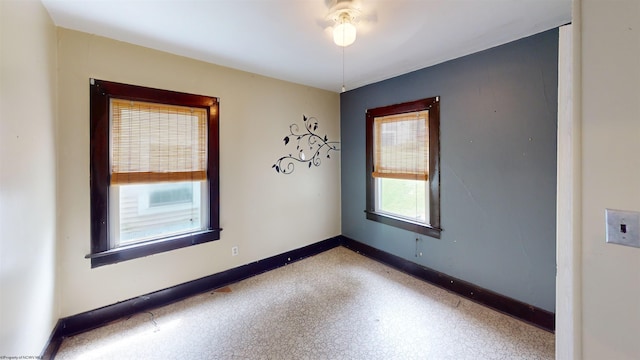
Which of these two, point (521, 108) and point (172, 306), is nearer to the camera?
point (521, 108)

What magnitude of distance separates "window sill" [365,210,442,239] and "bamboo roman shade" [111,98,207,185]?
87.0 inches

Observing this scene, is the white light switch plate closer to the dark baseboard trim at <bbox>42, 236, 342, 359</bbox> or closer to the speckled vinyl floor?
the speckled vinyl floor

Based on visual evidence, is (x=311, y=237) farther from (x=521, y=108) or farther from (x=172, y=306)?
(x=521, y=108)

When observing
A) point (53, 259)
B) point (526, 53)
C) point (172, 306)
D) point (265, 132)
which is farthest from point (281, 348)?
point (526, 53)

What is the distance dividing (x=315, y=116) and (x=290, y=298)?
242 centimetres

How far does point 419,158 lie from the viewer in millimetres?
2938

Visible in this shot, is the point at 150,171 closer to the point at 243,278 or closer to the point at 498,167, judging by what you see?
the point at 243,278

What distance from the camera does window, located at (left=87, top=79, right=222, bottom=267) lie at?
6.93ft

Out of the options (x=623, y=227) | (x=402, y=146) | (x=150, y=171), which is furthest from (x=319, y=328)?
(x=402, y=146)

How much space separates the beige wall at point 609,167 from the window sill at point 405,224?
193 cm

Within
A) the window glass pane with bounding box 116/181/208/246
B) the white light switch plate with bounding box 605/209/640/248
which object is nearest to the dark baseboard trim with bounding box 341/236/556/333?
the white light switch plate with bounding box 605/209/640/248

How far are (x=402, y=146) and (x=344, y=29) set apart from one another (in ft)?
5.75

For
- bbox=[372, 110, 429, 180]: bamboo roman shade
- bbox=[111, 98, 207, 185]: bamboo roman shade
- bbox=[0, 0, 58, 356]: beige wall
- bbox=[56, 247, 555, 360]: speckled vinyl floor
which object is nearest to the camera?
bbox=[0, 0, 58, 356]: beige wall

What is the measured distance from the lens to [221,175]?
2.79 meters
